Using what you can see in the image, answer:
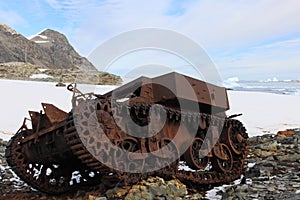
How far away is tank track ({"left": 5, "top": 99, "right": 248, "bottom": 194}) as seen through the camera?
6.41 meters

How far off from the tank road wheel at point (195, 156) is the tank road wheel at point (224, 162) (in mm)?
384

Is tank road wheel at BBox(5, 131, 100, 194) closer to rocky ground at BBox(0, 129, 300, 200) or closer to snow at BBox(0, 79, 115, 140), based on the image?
rocky ground at BBox(0, 129, 300, 200)

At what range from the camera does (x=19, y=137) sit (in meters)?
8.36

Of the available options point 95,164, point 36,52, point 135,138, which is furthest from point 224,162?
point 36,52

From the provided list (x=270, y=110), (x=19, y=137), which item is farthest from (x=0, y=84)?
→ (x=19, y=137)

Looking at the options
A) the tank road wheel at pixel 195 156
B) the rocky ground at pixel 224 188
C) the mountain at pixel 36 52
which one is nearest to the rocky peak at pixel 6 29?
the mountain at pixel 36 52

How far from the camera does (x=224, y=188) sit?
29.7ft

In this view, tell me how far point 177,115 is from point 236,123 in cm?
280

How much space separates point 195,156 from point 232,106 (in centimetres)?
2284

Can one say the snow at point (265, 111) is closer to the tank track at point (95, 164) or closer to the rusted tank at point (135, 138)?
the tank track at point (95, 164)

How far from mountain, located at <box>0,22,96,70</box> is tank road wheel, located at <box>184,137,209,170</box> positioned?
42829mm

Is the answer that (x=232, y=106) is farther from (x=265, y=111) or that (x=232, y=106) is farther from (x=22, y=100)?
(x=22, y=100)

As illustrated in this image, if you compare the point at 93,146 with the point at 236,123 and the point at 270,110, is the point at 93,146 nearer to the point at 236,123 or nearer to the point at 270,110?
the point at 236,123

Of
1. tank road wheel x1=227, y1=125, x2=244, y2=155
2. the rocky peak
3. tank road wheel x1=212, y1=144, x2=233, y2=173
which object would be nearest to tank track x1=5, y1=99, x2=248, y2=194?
tank road wheel x1=227, y1=125, x2=244, y2=155
